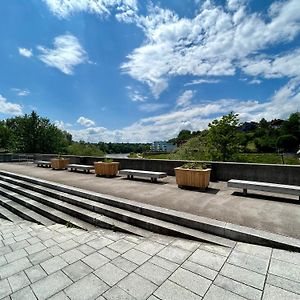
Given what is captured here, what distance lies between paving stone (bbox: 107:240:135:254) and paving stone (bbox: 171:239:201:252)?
783 mm

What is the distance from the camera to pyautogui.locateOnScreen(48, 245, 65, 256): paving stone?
3.76 metres

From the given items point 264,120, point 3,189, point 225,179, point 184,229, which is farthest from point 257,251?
point 264,120

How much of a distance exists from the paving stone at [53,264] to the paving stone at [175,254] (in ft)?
5.02

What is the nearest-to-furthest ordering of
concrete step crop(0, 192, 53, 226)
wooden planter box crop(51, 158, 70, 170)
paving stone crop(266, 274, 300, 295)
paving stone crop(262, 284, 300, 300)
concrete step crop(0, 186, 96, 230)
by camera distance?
paving stone crop(262, 284, 300, 300), paving stone crop(266, 274, 300, 295), concrete step crop(0, 186, 96, 230), concrete step crop(0, 192, 53, 226), wooden planter box crop(51, 158, 70, 170)

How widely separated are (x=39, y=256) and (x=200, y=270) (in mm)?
2698

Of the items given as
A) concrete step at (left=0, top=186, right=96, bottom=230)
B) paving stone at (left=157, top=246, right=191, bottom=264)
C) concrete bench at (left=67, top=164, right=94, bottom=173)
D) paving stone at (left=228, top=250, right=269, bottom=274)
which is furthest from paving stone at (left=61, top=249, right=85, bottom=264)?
concrete bench at (left=67, top=164, right=94, bottom=173)

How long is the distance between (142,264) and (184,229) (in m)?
1.28

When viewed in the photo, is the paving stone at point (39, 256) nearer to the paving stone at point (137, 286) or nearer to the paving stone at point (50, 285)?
the paving stone at point (50, 285)

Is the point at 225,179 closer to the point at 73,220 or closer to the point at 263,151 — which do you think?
the point at 73,220

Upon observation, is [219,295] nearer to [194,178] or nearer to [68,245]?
[68,245]

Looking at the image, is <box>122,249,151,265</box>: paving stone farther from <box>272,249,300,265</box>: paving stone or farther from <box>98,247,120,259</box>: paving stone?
<box>272,249,300,265</box>: paving stone

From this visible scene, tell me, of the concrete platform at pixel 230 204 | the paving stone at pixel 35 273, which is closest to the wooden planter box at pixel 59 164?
the concrete platform at pixel 230 204

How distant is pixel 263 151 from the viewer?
2552 inches

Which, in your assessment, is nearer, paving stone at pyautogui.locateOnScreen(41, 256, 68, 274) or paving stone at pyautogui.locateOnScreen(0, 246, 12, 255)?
paving stone at pyautogui.locateOnScreen(41, 256, 68, 274)
